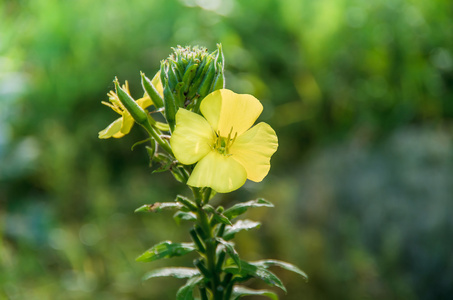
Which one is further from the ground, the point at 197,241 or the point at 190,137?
the point at 190,137

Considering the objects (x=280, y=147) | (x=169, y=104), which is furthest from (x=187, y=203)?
(x=280, y=147)

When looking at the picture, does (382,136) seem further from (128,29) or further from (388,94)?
(128,29)

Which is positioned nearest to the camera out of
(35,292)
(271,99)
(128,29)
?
(35,292)

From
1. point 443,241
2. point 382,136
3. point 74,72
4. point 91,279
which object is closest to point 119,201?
point 91,279

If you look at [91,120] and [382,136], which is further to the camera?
[91,120]

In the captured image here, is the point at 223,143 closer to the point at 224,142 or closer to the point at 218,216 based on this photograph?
the point at 224,142

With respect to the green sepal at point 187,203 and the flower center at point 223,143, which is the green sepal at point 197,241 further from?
the flower center at point 223,143
